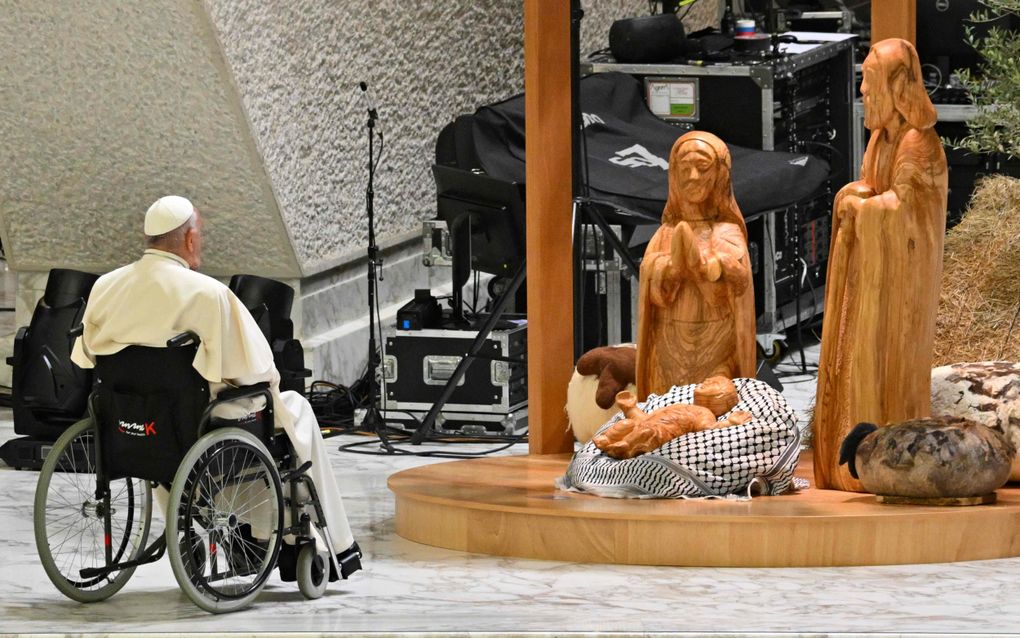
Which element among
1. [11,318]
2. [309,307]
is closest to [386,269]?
[309,307]

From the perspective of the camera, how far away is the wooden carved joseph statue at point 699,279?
6141 millimetres

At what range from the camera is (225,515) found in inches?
206

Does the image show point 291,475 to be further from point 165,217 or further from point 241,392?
point 165,217

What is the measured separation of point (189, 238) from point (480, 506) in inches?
47.3

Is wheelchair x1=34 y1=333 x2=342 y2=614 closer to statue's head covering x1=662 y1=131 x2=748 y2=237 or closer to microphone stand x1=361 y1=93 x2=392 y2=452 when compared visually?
statue's head covering x1=662 y1=131 x2=748 y2=237

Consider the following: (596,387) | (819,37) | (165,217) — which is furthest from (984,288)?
(165,217)

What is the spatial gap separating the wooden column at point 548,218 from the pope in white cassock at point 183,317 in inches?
62.9

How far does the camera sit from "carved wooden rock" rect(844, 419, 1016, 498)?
223 inches

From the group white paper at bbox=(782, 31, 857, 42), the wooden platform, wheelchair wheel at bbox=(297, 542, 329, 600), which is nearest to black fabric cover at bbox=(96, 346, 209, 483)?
wheelchair wheel at bbox=(297, 542, 329, 600)

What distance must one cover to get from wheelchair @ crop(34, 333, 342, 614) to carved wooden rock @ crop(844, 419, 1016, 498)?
1538mm

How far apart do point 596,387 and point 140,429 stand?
1913 mm

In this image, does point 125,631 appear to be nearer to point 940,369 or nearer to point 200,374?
point 200,374

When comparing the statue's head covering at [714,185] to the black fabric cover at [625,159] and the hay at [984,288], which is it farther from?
the black fabric cover at [625,159]

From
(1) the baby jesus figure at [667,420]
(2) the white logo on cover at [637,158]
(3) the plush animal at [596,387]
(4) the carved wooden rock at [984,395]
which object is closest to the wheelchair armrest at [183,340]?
(1) the baby jesus figure at [667,420]
